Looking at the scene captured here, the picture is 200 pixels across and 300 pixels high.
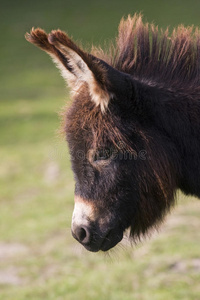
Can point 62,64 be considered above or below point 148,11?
above

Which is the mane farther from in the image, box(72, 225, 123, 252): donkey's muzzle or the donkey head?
box(72, 225, 123, 252): donkey's muzzle

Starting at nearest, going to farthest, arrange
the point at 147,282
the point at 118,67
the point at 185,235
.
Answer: the point at 118,67
the point at 147,282
the point at 185,235

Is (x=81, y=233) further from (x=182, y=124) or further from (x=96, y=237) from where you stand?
(x=182, y=124)

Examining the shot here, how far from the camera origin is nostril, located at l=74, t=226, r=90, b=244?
325 centimetres

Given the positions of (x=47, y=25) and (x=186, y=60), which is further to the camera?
(x=47, y=25)

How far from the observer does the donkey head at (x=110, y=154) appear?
3.22m

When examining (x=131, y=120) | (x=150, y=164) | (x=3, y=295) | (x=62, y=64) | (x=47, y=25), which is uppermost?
(x=62, y=64)

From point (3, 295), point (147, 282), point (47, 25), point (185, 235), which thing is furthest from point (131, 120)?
point (47, 25)

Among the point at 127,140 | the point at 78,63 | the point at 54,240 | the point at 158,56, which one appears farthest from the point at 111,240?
the point at 54,240

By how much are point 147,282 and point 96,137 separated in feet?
8.25

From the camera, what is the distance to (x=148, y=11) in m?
25.2

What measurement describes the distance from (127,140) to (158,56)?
0.65 m

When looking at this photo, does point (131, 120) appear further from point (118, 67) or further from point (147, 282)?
point (147, 282)

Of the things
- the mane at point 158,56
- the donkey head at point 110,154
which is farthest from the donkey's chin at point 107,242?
the mane at point 158,56
